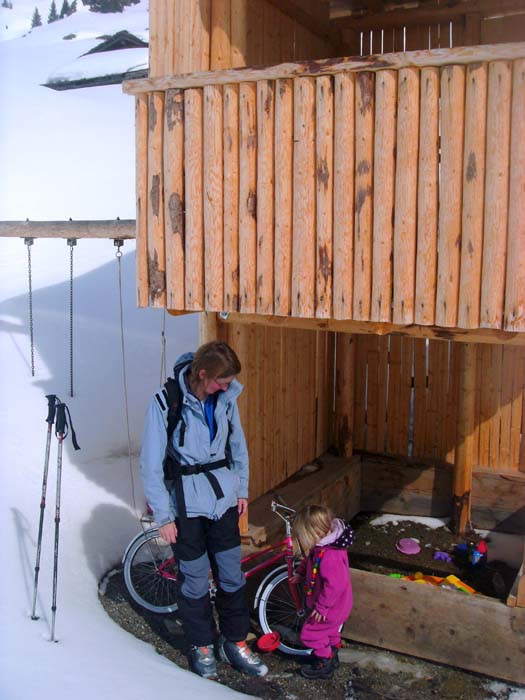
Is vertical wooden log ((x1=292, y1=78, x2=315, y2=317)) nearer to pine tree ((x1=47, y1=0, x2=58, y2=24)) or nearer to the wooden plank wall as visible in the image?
the wooden plank wall

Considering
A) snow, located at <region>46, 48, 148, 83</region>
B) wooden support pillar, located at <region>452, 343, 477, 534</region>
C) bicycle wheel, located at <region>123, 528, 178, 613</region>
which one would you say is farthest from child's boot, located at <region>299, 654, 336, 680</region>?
snow, located at <region>46, 48, 148, 83</region>

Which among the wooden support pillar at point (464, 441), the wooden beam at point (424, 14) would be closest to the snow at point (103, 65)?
the wooden beam at point (424, 14)

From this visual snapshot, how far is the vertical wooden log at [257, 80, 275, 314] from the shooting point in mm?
5102

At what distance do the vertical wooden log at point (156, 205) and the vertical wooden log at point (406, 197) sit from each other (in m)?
1.81

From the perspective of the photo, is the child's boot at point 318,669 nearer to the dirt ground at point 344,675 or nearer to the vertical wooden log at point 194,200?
the dirt ground at point 344,675

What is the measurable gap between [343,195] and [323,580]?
2.52 meters

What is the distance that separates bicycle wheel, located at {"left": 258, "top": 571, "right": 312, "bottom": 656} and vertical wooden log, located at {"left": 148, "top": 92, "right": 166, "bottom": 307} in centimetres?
227

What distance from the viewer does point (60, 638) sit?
4801 mm

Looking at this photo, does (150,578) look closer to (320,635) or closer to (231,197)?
(320,635)

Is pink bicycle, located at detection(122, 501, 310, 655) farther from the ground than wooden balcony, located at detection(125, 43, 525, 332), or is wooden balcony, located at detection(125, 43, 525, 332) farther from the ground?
wooden balcony, located at detection(125, 43, 525, 332)

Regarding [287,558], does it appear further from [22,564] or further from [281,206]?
[281,206]

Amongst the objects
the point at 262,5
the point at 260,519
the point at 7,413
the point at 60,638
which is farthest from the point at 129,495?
the point at 262,5

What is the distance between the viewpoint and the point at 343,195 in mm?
4871

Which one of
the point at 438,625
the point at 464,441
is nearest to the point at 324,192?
the point at 438,625
